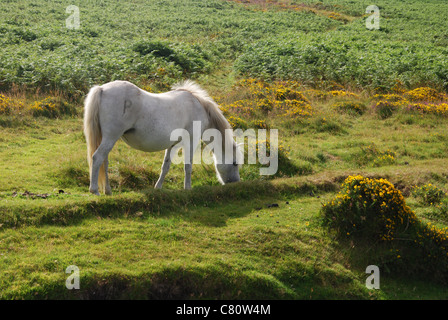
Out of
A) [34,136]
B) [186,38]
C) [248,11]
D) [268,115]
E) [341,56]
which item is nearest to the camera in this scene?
[34,136]

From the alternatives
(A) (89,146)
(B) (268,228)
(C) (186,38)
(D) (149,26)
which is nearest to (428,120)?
(B) (268,228)

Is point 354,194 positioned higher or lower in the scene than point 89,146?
lower

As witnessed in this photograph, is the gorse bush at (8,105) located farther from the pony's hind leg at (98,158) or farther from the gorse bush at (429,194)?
the gorse bush at (429,194)

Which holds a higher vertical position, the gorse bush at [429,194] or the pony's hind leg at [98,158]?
the pony's hind leg at [98,158]

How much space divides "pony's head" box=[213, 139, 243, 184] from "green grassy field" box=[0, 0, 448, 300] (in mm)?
549

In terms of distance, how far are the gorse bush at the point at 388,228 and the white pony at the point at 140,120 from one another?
2938mm

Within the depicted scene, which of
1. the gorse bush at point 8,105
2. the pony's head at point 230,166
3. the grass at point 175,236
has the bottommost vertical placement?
the grass at point 175,236

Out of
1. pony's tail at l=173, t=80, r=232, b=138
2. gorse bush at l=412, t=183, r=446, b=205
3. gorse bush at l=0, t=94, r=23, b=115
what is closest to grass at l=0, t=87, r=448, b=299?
gorse bush at l=412, t=183, r=446, b=205

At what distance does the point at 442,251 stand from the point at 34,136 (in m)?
11.0

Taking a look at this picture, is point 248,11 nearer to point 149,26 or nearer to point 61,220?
point 149,26

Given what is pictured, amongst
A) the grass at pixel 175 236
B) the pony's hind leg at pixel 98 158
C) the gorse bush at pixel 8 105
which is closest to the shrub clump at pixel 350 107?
the grass at pixel 175 236

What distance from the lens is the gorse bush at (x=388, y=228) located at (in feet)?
23.8

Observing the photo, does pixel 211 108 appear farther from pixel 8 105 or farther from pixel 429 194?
pixel 8 105

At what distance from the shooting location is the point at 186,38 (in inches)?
1143
